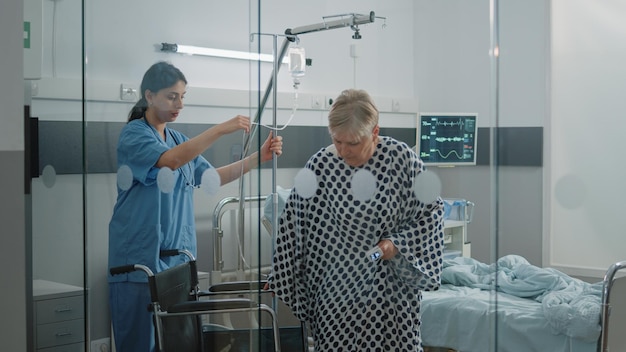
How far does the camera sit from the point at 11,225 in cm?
306

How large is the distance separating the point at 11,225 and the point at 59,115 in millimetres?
480

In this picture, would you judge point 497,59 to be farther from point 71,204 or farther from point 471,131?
point 71,204

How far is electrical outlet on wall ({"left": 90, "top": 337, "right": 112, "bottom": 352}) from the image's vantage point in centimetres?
305

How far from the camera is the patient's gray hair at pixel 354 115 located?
237 cm

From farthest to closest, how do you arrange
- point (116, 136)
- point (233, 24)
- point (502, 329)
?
point (116, 136)
point (233, 24)
point (502, 329)

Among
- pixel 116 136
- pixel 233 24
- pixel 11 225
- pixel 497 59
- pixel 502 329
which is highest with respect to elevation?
pixel 233 24

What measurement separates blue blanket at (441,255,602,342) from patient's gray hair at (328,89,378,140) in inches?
19.3

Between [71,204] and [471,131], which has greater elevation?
[471,131]

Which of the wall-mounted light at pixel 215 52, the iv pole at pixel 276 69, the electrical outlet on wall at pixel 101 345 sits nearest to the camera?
the iv pole at pixel 276 69

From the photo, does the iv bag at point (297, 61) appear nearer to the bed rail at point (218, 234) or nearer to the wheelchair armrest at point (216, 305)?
the bed rail at point (218, 234)

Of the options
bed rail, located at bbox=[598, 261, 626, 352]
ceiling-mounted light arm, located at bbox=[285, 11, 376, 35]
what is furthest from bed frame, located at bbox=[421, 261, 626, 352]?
ceiling-mounted light arm, located at bbox=[285, 11, 376, 35]

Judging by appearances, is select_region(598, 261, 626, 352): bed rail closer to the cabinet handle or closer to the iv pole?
the iv pole

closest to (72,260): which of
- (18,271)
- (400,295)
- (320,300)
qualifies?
(18,271)

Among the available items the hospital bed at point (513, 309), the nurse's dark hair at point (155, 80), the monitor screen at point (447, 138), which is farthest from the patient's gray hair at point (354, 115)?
the nurse's dark hair at point (155, 80)
